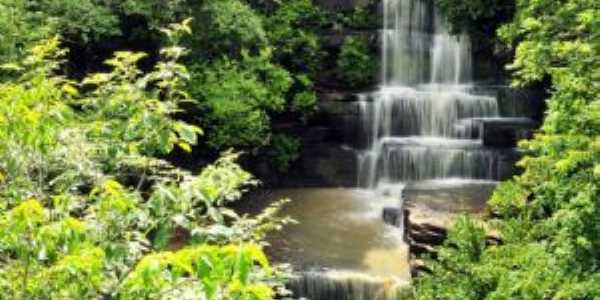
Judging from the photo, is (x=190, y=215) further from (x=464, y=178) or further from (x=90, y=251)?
(x=464, y=178)

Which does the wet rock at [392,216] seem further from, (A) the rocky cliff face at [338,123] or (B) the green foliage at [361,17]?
(B) the green foliage at [361,17]

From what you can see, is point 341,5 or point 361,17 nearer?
point 361,17

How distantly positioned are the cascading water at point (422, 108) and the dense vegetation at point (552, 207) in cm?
594

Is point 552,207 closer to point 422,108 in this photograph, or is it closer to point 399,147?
point 399,147

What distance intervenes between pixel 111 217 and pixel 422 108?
1474 cm

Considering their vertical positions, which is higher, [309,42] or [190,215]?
[309,42]

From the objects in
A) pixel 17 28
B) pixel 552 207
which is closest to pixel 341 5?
pixel 17 28

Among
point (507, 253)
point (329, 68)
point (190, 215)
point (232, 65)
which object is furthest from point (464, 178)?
point (190, 215)

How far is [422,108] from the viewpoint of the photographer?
1817 centimetres

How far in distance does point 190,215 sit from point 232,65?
481 inches

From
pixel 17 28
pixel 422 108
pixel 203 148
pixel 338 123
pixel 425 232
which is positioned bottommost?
pixel 425 232

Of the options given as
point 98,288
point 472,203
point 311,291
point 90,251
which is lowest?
point 311,291

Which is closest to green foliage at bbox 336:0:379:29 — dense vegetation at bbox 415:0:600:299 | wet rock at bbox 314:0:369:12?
wet rock at bbox 314:0:369:12

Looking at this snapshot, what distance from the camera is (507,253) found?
372 inches
